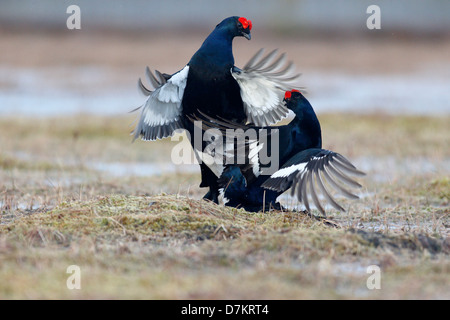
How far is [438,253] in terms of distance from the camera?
4.91m

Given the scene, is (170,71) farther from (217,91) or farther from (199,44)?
(217,91)

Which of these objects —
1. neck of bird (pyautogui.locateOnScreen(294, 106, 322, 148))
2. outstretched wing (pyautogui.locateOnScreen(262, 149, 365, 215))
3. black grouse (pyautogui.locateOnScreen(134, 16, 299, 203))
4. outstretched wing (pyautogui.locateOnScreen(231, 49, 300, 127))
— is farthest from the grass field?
outstretched wing (pyautogui.locateOnScreen(231, 49, 300, 127))

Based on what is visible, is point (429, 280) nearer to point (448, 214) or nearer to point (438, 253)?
point (438, 253)

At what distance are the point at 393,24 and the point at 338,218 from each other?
28.7m

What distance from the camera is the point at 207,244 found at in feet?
16.1

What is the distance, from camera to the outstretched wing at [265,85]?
616cm

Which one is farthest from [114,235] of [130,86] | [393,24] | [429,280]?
[393,24]

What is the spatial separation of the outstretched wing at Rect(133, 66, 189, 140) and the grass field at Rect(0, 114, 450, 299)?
0.80 meters

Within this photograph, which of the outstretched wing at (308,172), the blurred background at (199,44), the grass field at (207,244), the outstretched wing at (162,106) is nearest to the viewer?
the grass field at (207,244)

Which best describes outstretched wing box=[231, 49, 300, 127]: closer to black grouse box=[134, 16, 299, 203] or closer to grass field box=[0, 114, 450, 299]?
black grouse box=[134, 16, 299, 203]

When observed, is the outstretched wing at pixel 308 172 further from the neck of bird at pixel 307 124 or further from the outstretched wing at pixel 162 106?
the outstretched wing at pixel 162 106

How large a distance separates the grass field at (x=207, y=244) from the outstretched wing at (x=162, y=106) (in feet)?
2.61

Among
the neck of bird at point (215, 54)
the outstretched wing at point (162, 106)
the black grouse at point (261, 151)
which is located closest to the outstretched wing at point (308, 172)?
the black grouse at point (261, 151)
